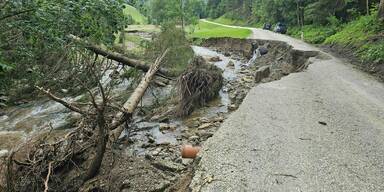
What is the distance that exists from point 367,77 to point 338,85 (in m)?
2.20

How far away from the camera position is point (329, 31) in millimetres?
28984

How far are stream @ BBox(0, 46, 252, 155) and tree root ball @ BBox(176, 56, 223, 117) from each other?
323mm

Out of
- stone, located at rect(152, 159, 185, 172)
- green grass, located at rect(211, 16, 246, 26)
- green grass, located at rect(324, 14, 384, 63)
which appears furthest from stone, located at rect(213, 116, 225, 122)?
green grass, located at rect(211, 16, 246, 26)

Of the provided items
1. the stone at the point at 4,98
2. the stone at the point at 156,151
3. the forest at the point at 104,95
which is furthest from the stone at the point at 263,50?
the stone at the point at 156,151

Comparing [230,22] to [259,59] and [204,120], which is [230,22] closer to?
[259,59]

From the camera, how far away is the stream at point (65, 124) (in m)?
10.8

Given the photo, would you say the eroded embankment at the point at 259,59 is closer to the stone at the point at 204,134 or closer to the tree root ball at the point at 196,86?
the tree root ball at the point at 196,86

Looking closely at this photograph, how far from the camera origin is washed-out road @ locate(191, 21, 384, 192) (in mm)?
5395

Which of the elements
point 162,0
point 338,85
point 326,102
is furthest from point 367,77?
point 162,0

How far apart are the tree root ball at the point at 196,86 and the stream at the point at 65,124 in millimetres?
323

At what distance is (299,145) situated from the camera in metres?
6.79

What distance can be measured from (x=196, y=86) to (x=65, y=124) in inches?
197

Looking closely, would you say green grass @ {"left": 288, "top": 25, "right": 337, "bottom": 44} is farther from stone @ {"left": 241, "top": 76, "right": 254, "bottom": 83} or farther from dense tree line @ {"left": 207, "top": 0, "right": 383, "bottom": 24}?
stone @ {"left": 241, "top": 76, "right": 254, "bottom": 83}

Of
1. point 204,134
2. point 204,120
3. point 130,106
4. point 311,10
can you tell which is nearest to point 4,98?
point 130,106
